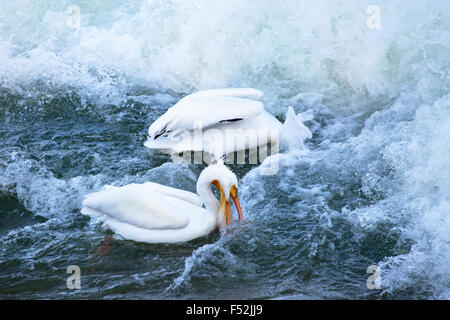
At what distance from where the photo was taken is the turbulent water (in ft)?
12.8

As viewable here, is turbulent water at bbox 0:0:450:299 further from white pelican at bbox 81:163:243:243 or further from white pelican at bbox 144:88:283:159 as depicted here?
white pelican at bbox 144:88:283:159

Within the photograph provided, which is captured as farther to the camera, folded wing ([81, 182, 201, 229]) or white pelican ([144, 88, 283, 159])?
white pelican ([144, 88, 283, 159])

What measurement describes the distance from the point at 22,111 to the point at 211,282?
3.43 m

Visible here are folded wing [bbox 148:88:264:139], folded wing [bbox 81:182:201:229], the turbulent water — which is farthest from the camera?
folded wing [bbox 148:88:264:139]

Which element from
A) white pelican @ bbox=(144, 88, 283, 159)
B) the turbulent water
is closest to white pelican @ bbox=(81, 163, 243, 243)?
the turbulent water

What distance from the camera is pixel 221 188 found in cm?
432

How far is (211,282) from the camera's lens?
151 inches

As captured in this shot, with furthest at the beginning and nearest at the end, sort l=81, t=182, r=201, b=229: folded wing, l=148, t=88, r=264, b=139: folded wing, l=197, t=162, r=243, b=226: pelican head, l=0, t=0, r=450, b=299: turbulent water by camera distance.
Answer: l=148, t=88, r=264, b=139: folded wing < l=197, t=162, r=243, b=226: pelican head < l=81, t=182, r=201, b=229: folded wing < l=0, t=0, r=450, b=299: turbulent water

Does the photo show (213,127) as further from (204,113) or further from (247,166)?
(247,166)

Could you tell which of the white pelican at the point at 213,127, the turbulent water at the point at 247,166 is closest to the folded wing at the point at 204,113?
the white pelican at the point at 213,127

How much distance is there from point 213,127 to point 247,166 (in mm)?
464

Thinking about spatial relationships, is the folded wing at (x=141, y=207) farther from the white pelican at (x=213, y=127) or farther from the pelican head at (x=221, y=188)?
the white pelican at (x=213, y=127)
